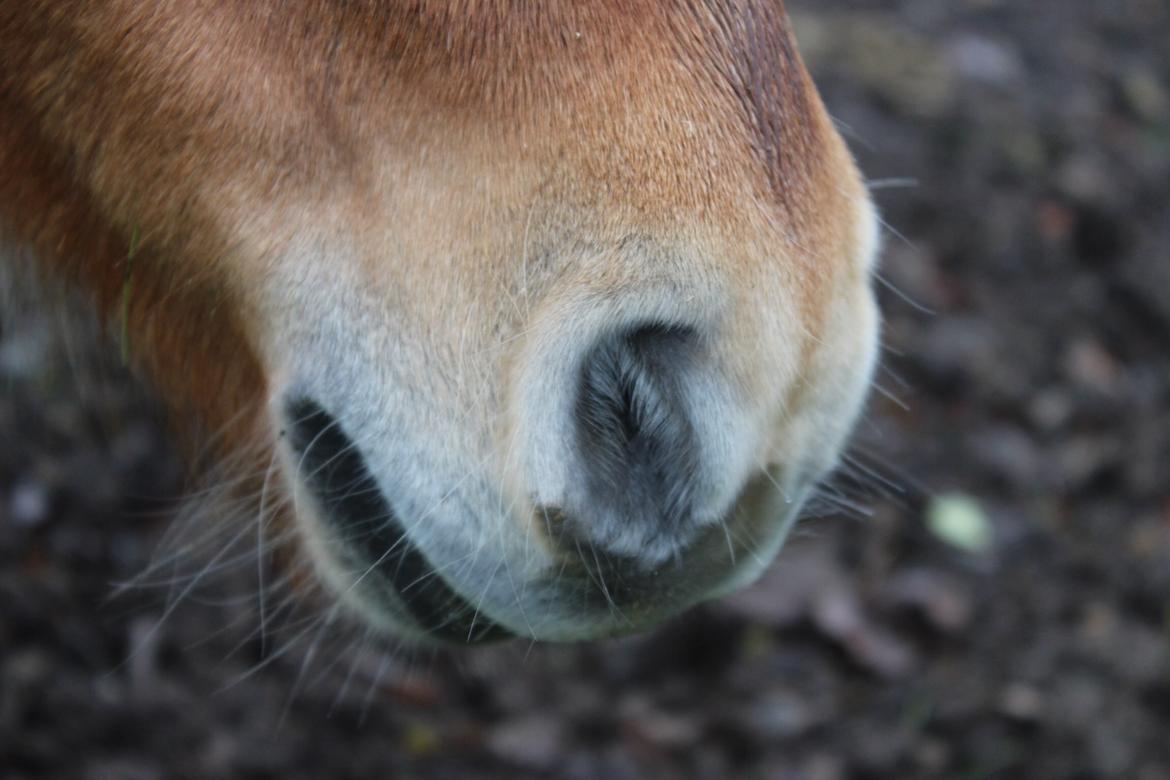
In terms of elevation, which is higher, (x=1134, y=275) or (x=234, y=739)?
(x=234, y=739)

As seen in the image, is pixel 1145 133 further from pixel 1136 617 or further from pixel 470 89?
pixel 470 89

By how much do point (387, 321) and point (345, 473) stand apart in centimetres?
20

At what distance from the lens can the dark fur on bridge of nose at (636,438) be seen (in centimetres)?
112

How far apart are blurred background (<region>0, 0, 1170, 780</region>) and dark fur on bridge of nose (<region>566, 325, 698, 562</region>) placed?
0.52 m

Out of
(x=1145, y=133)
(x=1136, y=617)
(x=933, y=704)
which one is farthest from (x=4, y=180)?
(x=1145, y=133)

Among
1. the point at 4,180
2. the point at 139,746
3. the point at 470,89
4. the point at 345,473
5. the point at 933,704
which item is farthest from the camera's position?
the point at 933,704

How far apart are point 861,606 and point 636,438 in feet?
5.35

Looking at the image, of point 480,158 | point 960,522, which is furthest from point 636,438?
point 960,522

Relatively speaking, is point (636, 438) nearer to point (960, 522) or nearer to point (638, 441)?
point (638, 441)

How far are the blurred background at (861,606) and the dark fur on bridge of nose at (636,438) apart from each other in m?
0.52

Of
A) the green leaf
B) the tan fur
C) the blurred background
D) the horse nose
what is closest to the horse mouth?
Answer: the tan fur

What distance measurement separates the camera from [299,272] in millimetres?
1246

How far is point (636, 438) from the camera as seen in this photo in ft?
3.74

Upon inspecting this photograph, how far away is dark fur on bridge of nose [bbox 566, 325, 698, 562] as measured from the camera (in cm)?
112
